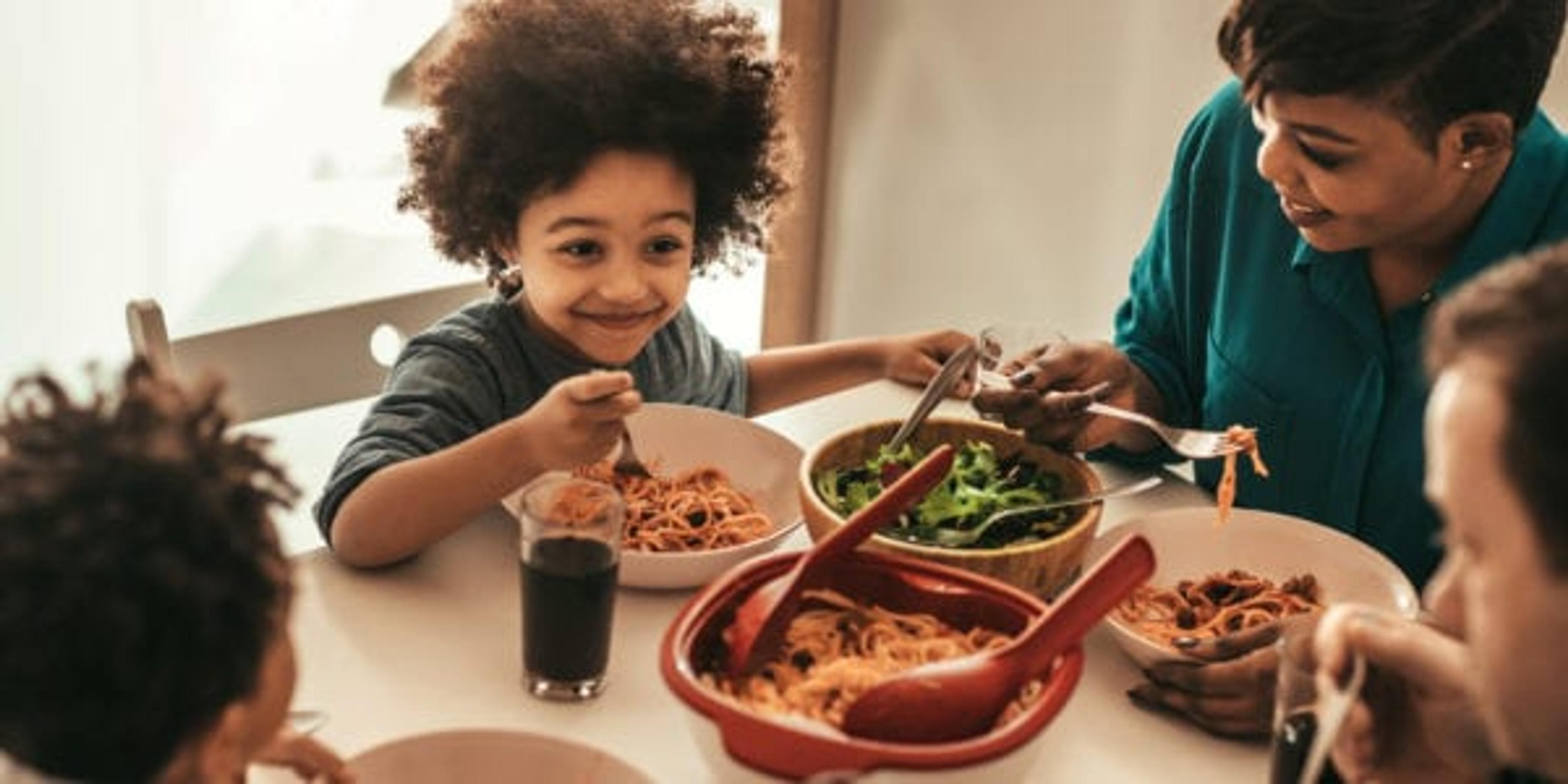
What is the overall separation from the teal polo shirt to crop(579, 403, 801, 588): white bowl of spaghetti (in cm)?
51

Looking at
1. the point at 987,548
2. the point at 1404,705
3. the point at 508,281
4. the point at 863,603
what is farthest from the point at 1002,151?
the point at 1404,705

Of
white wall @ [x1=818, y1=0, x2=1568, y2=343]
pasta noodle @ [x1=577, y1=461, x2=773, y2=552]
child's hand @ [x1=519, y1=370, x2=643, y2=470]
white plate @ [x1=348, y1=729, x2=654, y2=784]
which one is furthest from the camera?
white wall @ [x1=818, y1=0, x2=1568, y2=343]

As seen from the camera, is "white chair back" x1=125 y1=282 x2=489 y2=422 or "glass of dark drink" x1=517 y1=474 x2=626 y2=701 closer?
"glass of dark drink" x1=517 y1=474 x2=626 y2=701

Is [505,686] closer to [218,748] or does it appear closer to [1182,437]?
[218,748]

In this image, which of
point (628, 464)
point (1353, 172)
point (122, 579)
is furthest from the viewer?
point (628, 464)

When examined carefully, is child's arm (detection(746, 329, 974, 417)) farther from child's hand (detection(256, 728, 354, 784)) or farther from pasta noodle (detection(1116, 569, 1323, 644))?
child's hand (detection(256, 728, 354, 784))

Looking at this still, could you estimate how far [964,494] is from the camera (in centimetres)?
153

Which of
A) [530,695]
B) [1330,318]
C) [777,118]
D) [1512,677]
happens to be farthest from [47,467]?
[1330,318]

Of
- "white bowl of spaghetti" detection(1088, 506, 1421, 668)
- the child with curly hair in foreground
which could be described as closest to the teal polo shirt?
"white bowl of spaghetti" detection(1088, 506, 1421, 668)

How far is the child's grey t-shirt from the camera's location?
1.59 metres

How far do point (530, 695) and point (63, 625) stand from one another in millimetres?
533

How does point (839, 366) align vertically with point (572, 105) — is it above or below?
below

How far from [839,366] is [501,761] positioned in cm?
97

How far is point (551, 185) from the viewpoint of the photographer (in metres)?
1.72
